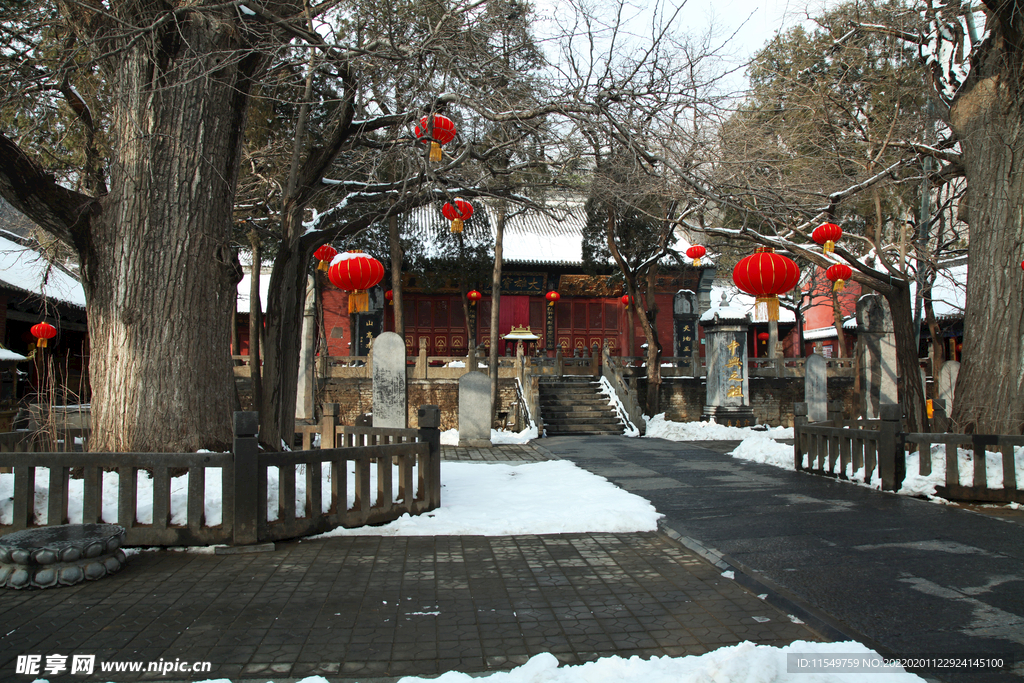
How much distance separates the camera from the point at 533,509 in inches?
228

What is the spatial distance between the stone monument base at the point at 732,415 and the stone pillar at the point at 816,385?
1.71 m

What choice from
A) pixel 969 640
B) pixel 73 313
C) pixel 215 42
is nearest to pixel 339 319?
pixel 73 313

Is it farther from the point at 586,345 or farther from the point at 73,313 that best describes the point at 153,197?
the point at 586,345

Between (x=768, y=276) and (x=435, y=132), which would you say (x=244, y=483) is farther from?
(x=768, y=276)

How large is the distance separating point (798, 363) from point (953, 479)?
16342 mm

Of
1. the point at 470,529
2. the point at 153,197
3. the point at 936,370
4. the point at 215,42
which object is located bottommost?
the point at 470,529

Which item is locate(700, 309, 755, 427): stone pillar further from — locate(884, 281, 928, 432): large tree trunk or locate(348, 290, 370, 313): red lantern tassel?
locate(348, 290, 370, 313): red lantern tassel

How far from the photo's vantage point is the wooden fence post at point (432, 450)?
5.69 m

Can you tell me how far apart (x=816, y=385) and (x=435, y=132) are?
47.7ft

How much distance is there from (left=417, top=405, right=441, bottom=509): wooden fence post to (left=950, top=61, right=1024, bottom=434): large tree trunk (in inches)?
249

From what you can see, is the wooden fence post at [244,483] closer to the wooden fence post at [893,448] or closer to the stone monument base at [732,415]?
the wooden fence post at [893,448]

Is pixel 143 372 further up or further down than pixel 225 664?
further up

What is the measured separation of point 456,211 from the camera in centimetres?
862

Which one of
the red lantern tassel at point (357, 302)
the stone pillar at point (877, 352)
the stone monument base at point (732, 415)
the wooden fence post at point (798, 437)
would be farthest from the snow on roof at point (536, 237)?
the wooden fence post at point (798, 437)
